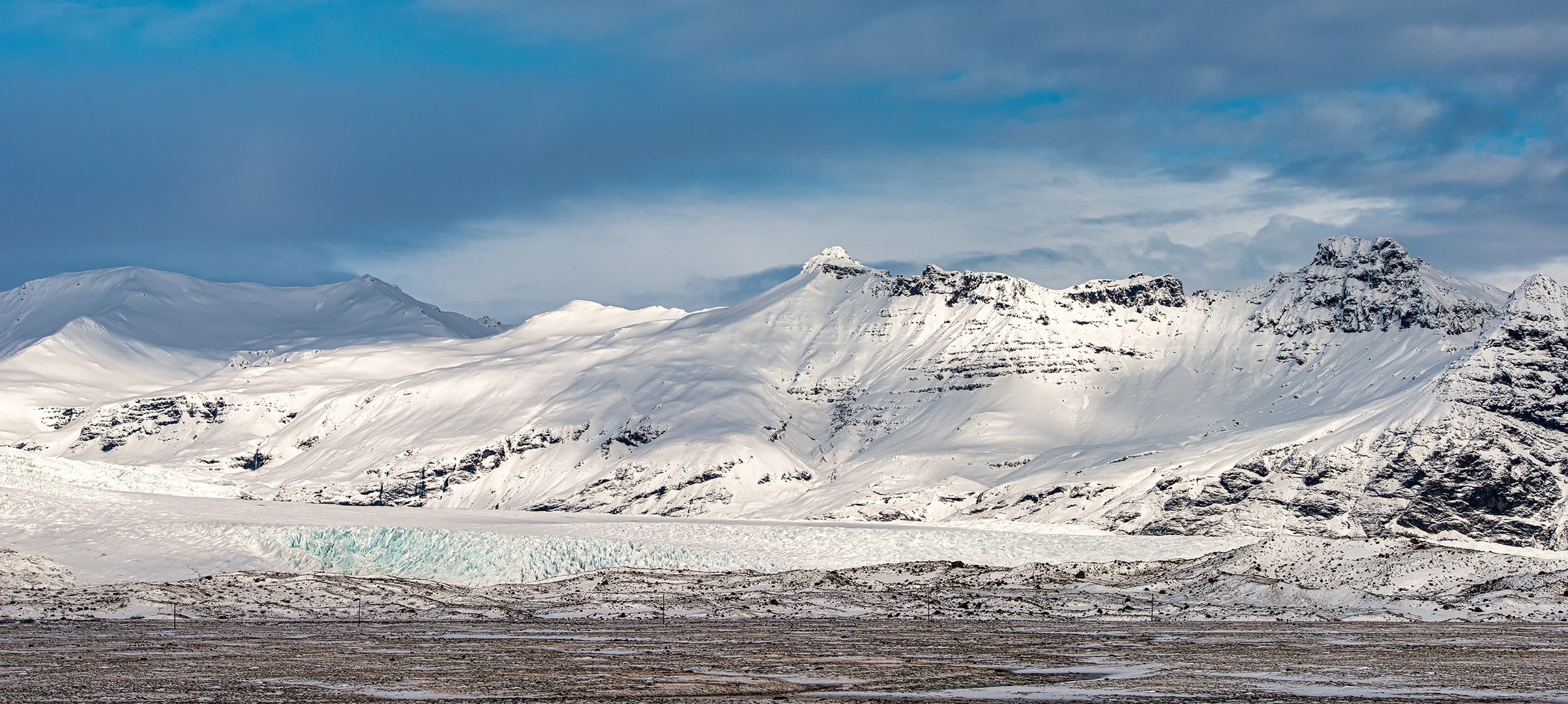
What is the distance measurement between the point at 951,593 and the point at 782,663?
5347 centimetres

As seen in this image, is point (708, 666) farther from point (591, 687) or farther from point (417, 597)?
point (417, 597)

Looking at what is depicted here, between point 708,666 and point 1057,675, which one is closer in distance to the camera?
point 1057,675

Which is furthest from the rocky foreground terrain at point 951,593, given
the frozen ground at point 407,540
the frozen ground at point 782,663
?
the frozen ground at point 782,663

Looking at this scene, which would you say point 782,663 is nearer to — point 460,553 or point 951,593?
point 951,593

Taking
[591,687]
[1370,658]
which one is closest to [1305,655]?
[1370,658]

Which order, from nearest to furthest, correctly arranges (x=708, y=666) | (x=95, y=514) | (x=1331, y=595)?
(x=708, y=666), (x=1331, y=595), (x=95, y=514)

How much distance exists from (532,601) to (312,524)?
105 ft

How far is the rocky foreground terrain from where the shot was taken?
95000 mm

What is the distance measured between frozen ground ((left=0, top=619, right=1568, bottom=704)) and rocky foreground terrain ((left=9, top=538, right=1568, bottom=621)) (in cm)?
967

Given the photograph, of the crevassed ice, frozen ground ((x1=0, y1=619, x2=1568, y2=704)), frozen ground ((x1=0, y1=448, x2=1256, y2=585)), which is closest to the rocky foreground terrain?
frozen ground ((x1=0, y1=448, x2=1256, y2=585))

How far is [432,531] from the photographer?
130750 mm

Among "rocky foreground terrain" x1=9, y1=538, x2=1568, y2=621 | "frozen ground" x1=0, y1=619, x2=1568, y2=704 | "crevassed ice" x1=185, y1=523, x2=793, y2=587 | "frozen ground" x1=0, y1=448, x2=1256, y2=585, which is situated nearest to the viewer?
"frozen ground" x1=0, y1=619, x2=1568, y2=704

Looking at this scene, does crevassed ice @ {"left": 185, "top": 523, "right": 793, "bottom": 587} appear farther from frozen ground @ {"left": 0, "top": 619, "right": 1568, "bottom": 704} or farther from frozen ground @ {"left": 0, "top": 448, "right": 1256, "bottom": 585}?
frozen ground @ {"left": 0, "top": 619, "right": 1568, "bottom": 704}

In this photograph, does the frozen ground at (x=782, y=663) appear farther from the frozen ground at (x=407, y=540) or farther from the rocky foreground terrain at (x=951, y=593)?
the frozen ground at (x=407, y=540)
